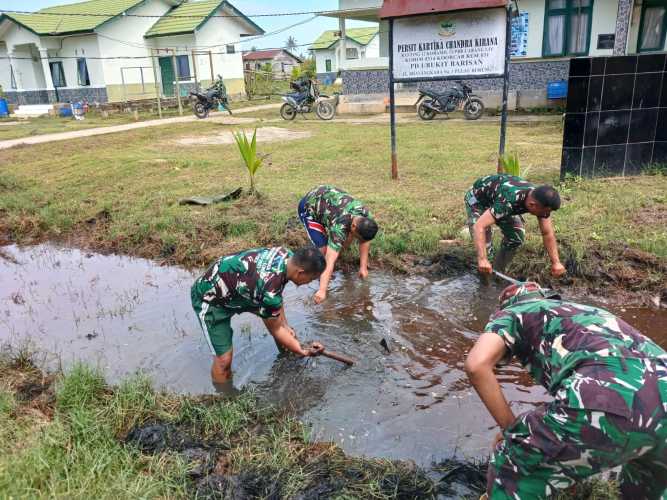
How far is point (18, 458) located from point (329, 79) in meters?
38.7

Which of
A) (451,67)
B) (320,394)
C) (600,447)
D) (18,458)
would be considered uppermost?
(451,67)

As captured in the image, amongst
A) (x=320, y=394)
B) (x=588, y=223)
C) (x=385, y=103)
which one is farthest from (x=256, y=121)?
(x=320, y=394)

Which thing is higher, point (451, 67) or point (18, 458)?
point (451, 67)

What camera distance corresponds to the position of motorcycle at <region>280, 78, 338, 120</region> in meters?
17.6

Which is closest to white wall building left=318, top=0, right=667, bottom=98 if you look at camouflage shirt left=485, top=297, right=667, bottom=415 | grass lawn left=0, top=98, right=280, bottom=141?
grass lawn left=0, top=98, right=280, bottom=141

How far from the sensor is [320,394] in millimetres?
3748

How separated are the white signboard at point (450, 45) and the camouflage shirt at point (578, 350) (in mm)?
6097

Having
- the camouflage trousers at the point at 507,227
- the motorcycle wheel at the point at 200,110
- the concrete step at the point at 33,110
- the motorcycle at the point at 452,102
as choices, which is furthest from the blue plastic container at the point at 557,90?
the concrete step at the point at 33,110

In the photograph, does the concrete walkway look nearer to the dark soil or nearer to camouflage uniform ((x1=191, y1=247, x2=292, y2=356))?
camouflage uniform ((x1=191, y1=247, x2=292, y2=356))

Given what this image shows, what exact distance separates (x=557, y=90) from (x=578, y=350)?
50.2 ft

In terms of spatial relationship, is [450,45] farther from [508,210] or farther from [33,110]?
[33,110]

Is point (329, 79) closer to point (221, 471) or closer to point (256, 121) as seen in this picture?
point (256, 121)

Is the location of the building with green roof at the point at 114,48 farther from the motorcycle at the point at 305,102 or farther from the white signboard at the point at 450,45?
the white signboard at the point at 450,45

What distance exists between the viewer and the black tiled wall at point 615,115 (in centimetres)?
721
